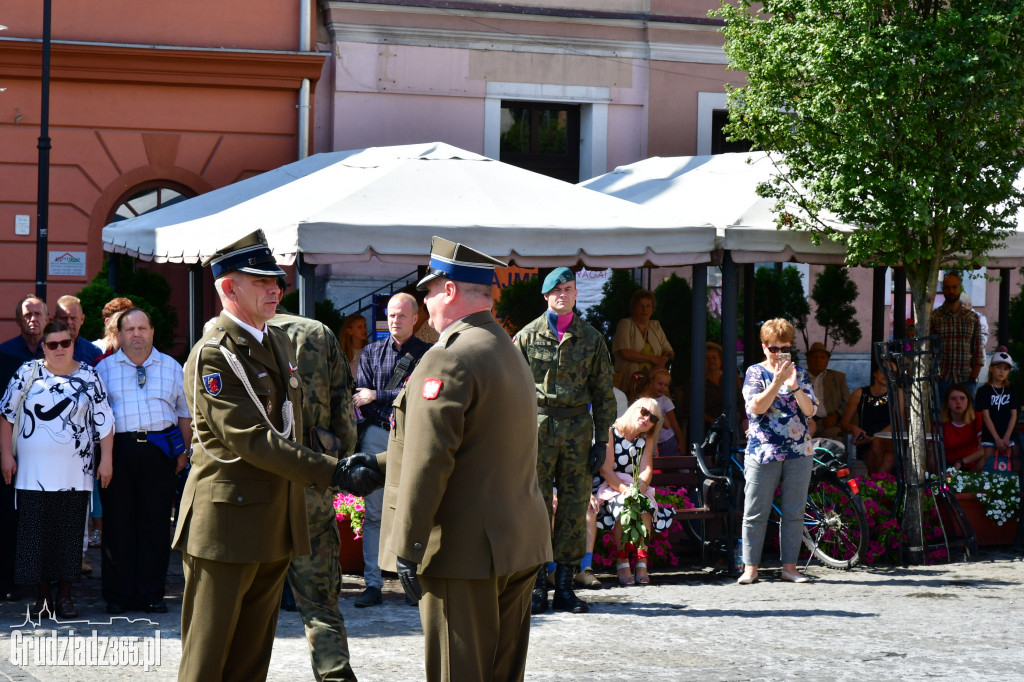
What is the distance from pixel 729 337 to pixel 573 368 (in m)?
2.75

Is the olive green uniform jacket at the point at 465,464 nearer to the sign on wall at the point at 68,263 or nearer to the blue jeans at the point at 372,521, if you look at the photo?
the blue jeans at the point at 372,521

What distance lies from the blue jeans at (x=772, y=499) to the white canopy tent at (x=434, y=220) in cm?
182

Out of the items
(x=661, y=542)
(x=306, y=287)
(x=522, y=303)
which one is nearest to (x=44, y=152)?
(x=522, y=303)

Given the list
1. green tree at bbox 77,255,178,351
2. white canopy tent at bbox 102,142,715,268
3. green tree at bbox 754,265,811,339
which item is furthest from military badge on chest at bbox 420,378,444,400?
green tree at bbox 754,265,811,339

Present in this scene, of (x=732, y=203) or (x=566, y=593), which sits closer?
(x=566, y=593)

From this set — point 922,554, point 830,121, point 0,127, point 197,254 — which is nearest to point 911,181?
point 830,121

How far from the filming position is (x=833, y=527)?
9602 millimetres

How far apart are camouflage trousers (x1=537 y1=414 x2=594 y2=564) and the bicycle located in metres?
1.68

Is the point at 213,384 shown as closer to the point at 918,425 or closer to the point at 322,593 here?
the point at 322,593

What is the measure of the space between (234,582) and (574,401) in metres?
3.49

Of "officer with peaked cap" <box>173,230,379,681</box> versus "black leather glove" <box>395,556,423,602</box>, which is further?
"officer with peaked cap" <box>173,230,379,681</box>

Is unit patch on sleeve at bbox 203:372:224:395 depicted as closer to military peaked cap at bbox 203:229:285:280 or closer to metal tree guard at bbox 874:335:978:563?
military peaked cap at bbox 203:229:285:280

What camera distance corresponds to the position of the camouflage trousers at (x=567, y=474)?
8016 mm

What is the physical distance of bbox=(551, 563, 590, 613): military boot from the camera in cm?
803
